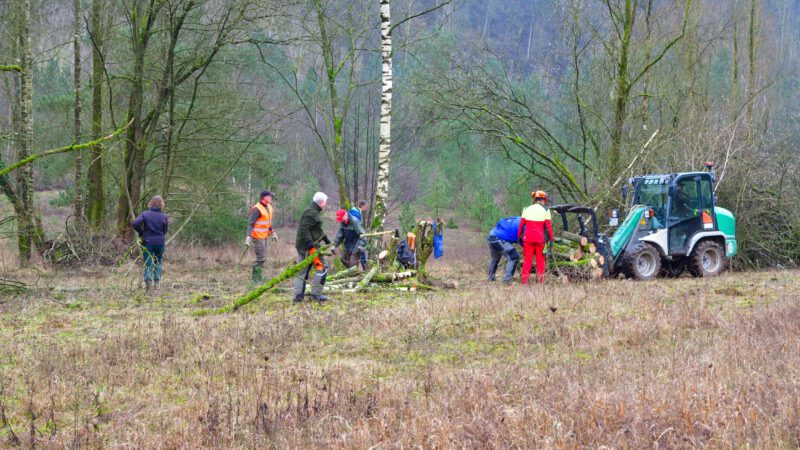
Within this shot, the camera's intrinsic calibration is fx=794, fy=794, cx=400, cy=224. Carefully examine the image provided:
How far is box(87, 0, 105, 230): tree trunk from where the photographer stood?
1900 centimetres

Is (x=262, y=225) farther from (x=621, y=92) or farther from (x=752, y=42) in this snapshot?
(x=752, y=42)

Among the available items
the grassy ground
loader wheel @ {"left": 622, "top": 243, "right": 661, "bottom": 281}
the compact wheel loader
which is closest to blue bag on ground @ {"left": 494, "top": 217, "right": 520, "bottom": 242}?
the compact wheel loader

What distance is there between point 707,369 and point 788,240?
41.2 ft

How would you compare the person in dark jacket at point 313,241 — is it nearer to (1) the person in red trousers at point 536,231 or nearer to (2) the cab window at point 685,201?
(1) the person in red trousers at point 536,231

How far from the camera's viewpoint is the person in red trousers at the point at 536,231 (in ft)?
43.6

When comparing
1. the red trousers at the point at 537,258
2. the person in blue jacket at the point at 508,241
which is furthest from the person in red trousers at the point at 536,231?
the person in blue jacket at the point at 508,241

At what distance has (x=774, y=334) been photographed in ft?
25.2

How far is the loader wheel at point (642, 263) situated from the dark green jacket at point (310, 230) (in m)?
6.01

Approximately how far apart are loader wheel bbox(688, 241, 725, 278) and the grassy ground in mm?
3192

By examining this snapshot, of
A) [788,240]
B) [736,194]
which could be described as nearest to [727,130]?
[736,194]

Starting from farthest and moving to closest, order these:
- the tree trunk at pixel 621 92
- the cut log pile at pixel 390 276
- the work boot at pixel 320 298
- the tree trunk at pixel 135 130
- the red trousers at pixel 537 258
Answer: the tree trunk at pixel 621 92 → the tree trunk at pixel 135 130 → the red trousers at pixel 537 258 → the cut log pile at pixel 390 276 → the work boot at pixel 320 298

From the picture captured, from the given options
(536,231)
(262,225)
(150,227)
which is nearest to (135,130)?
(262,225)

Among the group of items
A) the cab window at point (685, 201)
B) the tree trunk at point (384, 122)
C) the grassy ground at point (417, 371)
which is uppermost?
the tree trunk at point (384, 122)

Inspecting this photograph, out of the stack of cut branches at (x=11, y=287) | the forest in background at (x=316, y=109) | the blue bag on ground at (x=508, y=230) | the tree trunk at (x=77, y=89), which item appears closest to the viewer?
the stack of cut branches at (x=11, y=287)
